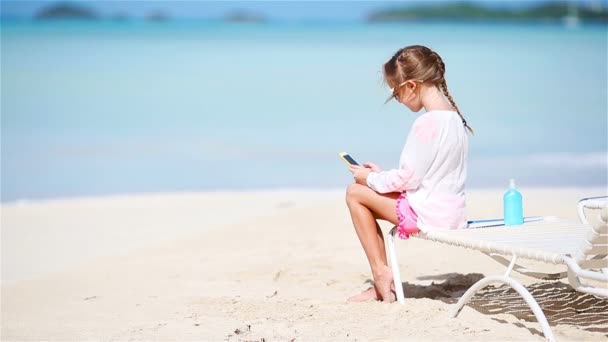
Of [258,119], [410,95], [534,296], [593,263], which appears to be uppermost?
[410,95]

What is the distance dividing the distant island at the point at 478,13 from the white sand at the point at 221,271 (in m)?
57.6

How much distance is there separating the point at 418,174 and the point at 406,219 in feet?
0.73

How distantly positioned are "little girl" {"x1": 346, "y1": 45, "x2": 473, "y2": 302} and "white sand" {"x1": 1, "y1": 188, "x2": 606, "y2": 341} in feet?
1.32

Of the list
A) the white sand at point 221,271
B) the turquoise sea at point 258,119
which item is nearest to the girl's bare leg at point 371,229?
the white sand at point 221,271

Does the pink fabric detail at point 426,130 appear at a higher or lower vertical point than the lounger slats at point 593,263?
higher

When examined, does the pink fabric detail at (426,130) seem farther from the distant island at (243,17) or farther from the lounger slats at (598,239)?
the distant island at (243,17)

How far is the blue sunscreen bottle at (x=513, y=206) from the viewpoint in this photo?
493 cm

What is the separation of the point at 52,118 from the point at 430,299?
499 inches

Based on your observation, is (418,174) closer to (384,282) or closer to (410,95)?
(410,95)

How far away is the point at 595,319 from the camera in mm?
4648

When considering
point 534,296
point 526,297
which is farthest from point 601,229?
point 534,296

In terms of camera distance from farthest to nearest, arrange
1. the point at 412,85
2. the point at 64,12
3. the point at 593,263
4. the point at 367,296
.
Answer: the point at 64,12 → the point at 367,296 → the point at 412,85 → the point at 593,263

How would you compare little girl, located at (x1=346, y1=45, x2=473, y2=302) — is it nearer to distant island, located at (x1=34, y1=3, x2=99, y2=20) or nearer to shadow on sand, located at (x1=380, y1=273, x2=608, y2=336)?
shadow on sand, located at (x1=380, y1=273, x2=608, y2=336)

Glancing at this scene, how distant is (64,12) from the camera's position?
66.2 meters
